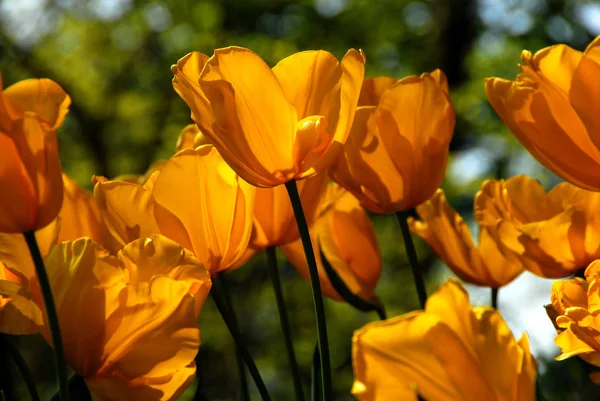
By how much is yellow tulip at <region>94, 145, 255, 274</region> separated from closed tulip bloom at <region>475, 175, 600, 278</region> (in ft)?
0.62

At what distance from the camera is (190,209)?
68 cm

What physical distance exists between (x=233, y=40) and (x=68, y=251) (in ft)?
17.7

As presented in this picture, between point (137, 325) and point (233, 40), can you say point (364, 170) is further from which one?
point (233, 40)

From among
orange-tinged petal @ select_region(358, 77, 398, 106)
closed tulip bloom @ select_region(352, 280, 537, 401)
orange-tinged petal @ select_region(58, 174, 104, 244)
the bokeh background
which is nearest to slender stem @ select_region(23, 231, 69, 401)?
closed tulip bloom @ select_region(352, 280, 537, 401)

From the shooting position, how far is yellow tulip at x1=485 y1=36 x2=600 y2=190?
25.6 inches

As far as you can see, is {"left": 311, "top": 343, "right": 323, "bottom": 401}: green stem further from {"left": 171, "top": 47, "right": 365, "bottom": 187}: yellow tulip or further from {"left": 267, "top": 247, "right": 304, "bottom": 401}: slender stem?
{"left": 171, "top": 47, "right": 365, "bottom": 187}: yellow tulip

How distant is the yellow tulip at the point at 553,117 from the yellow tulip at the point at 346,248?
22 centimetres

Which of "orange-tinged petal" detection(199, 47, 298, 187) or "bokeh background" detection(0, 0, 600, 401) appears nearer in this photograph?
"orange-tinged petal" detection(199, 47, 298, 187)

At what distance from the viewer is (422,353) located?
17.0 inches

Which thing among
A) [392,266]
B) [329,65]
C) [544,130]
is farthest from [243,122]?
[392,266]

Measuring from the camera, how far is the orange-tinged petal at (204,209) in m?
0.69

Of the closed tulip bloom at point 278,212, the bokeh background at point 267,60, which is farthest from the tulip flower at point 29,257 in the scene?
the bokeh background at point 267,60

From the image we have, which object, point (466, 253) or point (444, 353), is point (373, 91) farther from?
point (444, 353)

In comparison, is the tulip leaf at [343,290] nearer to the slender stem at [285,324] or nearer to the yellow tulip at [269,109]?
the slender stem at [285,324]
